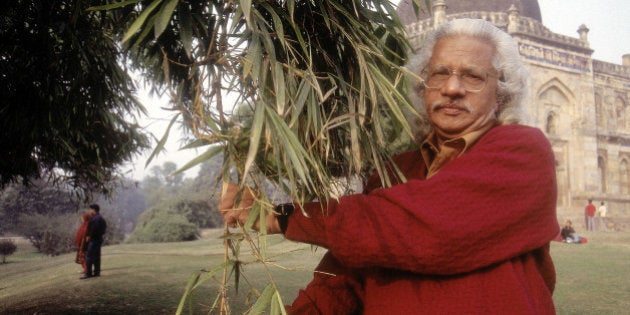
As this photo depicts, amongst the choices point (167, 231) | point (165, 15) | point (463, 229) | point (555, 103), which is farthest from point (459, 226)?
point (555, 103)

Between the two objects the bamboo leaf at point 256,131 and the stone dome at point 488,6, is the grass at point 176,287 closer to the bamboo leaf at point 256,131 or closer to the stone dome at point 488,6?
the bamboo leaf at point 256,131

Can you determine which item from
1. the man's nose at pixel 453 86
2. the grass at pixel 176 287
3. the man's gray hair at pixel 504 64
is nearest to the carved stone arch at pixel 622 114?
the grass at pixel 176 287

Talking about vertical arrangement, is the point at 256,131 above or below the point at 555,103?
below

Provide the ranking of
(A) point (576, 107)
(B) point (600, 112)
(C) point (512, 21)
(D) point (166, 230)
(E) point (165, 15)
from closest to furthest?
(E) point (165, 15) < (D) point (166, 230) < (C) point (512, 21) < (A) point (576, 107) < (B) point (600, 112)

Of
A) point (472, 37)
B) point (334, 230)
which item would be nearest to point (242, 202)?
point (334, 230)

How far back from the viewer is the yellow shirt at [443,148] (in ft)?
5.56

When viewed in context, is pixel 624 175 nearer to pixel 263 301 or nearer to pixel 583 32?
pixel 583 32

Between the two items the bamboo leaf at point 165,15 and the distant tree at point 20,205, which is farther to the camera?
the distant tree at point 20,205

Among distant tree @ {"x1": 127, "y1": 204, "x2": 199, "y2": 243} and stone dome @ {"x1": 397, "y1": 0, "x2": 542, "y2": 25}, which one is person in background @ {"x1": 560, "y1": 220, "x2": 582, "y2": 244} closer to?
stone dome @ {"x1": 397, "y1": 0, "x2": 542, "y2": 25}

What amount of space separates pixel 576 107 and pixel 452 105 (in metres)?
31.6

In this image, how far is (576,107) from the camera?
96.8ft

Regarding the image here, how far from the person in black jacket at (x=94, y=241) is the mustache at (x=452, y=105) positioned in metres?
11.1

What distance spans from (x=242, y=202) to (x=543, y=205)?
0.89 m

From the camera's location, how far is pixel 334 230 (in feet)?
4.77
